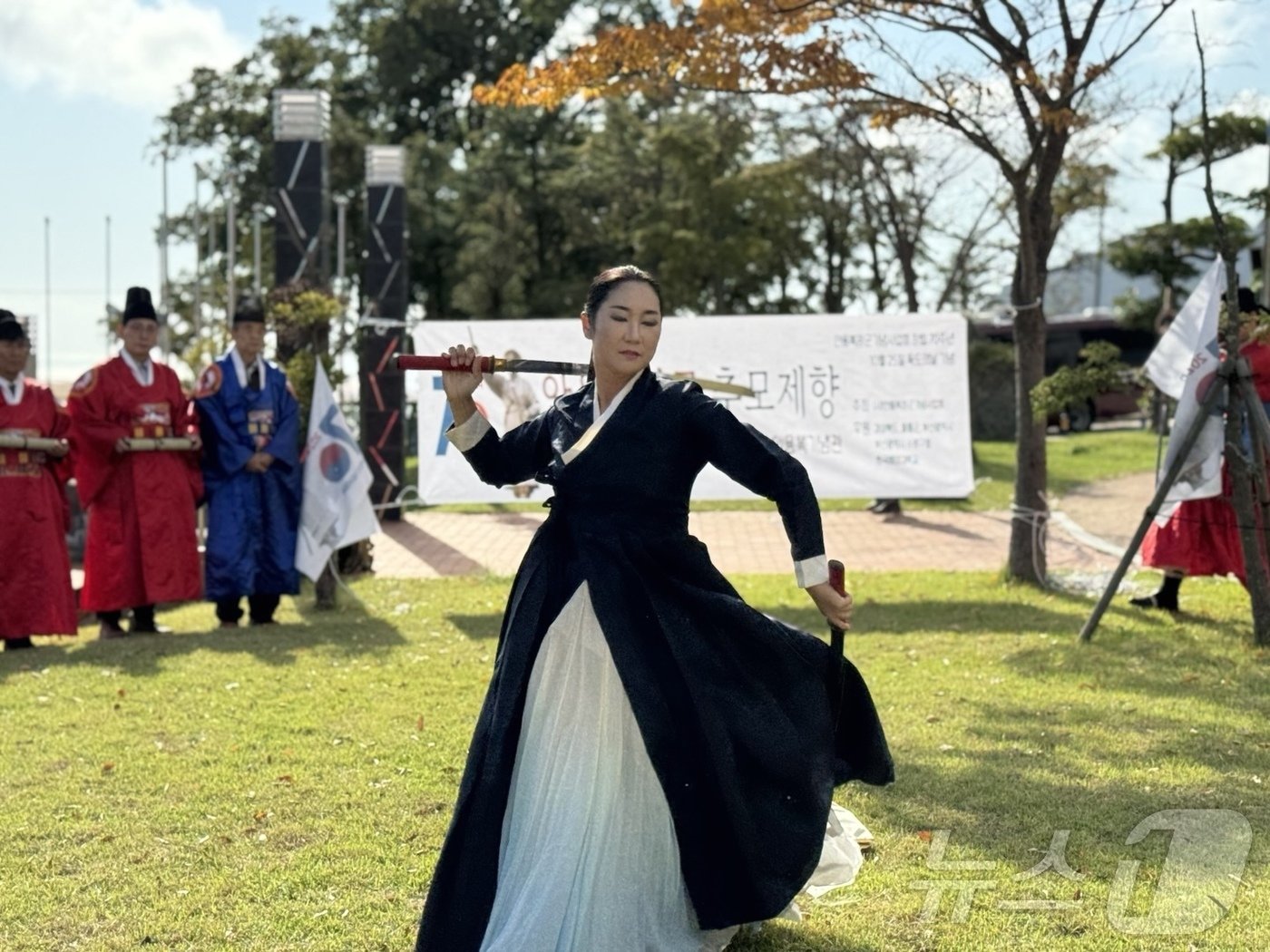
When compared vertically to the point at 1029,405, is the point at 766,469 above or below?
below

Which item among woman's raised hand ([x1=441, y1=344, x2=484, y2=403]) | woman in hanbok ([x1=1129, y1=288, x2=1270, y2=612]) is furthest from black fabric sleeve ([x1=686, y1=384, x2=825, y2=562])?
woman in hanbok ([x1=1129, y1=288, x2=1270, y2=612])

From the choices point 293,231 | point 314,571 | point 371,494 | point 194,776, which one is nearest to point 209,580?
point 314,571

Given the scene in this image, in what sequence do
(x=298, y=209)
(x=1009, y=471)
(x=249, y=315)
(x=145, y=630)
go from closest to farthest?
1. (x=249, y=315)
2. (x=145, y=630)
3. (x=298, y=209)
4. (x=1009, y=471)

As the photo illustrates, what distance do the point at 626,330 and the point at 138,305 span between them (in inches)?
231

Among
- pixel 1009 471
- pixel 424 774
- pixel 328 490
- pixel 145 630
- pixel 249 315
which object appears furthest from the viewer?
pixel 1009 471

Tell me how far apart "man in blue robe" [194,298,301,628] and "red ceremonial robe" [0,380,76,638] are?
876mm

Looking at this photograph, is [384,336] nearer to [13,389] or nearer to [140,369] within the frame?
[140,369]

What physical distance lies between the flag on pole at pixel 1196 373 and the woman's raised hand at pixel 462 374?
197 inches

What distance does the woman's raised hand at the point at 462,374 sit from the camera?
3.94 m

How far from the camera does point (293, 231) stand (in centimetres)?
1291

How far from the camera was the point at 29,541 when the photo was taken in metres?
8.80

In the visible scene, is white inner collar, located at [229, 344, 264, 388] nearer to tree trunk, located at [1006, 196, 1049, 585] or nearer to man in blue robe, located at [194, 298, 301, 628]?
man in blue robe, located at [194, 298, 301, 628]

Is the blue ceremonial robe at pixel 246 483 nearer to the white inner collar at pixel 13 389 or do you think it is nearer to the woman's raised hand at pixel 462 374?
the white inner collar at pixel 13 389

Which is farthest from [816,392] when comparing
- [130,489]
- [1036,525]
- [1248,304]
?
[130,489]
